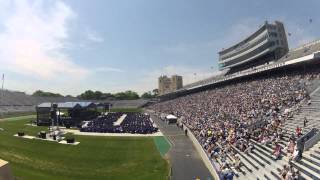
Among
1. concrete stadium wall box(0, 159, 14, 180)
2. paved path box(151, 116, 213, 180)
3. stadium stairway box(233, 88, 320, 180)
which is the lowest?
paved path box(151, 116, 213, 180)

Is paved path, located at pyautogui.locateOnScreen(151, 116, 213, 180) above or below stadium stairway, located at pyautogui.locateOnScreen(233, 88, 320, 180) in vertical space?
below

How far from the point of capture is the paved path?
30.6m

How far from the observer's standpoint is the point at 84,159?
38.2m

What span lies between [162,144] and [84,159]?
14.2 meters

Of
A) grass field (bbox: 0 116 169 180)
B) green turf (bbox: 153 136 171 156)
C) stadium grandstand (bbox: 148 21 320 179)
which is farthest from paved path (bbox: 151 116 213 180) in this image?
stadium grandstand (bbox: 148 21 320 179)

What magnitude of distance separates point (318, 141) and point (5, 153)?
2734 centimetres

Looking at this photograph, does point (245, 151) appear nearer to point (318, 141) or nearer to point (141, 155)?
point (318, 141)

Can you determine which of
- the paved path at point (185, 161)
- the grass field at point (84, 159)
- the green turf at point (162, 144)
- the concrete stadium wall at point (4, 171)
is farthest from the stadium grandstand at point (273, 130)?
the concrete stadium wall at point (4, 171)

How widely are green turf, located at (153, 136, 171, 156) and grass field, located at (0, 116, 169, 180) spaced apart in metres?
0.75

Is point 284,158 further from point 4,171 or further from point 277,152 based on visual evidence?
point 4,171

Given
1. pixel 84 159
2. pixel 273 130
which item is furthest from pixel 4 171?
pixel 84 159

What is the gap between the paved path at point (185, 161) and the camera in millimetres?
30648

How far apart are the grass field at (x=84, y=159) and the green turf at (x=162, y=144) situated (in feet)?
2.47

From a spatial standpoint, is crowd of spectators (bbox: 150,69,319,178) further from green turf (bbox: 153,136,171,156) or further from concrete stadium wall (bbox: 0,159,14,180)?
concrete stadium wall (bbox: 0,159,14,180)
